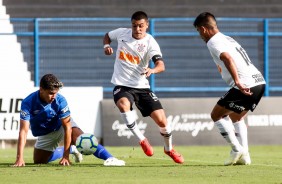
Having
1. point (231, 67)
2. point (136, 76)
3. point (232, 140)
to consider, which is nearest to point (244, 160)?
point (232, 140)

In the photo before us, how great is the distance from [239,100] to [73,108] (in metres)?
7.86

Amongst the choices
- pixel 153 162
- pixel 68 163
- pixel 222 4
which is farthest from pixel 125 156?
pixel 222 4

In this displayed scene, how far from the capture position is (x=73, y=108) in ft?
65.7

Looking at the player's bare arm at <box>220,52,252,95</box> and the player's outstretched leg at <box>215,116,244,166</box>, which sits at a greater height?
the player's bare arm at <box>220,52,252,95</box>

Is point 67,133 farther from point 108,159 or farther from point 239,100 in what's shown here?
point 239,100

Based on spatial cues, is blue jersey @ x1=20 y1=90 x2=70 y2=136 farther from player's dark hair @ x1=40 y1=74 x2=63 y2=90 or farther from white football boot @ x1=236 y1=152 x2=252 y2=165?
white football boot @ x1=236 y1=152 x2=252 y2=165

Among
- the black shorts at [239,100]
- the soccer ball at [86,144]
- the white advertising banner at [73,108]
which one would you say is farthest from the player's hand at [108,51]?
the white advertising banner at [73,108]

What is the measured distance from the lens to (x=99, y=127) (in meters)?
20.1

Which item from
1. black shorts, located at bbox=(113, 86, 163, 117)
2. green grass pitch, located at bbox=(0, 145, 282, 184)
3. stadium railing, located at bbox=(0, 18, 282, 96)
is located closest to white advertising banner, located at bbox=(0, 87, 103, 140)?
stadium railing, located at bbox=(0, 18, 282, 96)

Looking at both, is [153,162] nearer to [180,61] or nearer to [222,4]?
[180,61]

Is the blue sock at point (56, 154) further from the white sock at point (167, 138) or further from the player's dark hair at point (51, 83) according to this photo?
the player's dark hair at point (51, 83)

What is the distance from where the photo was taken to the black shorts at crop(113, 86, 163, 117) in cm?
1360

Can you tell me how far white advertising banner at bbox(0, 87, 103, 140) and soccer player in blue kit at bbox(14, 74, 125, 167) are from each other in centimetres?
607

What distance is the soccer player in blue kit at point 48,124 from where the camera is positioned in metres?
12.2
